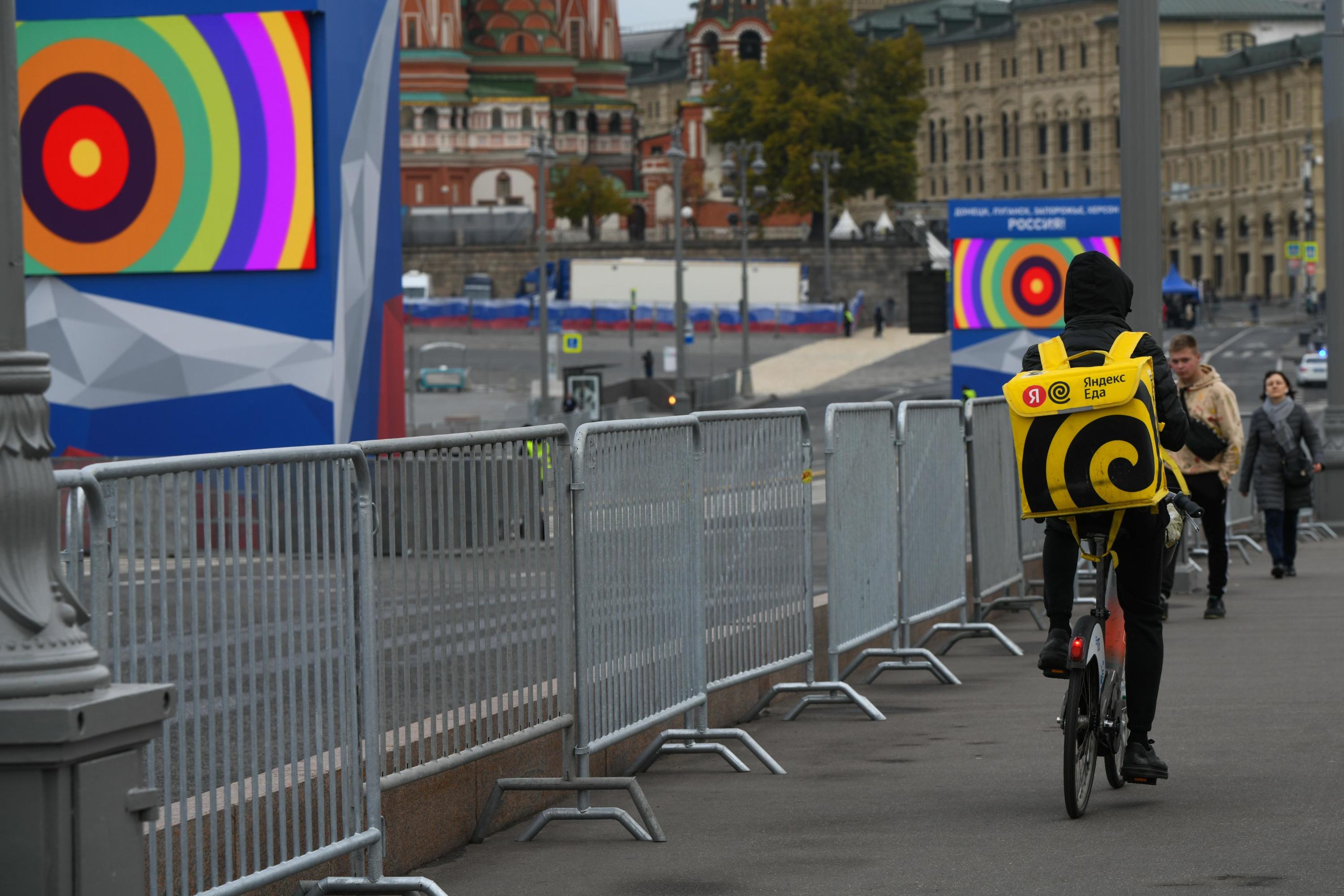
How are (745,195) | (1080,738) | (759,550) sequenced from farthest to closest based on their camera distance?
(745,195), (759,550), (1080,738)

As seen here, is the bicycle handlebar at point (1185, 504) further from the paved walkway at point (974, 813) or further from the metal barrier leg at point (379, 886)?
the metal barrier leg at point (379, 886)

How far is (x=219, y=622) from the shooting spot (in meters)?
5.29

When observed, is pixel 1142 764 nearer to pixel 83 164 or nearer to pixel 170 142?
pixel 170 142

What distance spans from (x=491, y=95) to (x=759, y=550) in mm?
130222

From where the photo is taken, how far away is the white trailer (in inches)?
3752

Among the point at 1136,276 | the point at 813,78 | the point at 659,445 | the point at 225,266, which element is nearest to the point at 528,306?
the point at 813,78

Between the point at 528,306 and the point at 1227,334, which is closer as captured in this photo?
the point at 1227,334

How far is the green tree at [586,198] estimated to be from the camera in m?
131

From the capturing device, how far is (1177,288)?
9475cm

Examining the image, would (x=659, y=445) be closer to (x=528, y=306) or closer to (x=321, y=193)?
(x=321, y=193)

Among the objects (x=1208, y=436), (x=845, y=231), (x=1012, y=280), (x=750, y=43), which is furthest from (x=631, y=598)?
(x=750, y=43)

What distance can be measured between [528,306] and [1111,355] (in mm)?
91529

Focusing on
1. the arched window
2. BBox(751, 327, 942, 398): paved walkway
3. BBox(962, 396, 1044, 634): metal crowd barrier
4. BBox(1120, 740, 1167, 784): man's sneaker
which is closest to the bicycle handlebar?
BBox(1120, 740, 1167, 784): man's sneaker

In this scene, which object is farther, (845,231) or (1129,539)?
(845,231)
